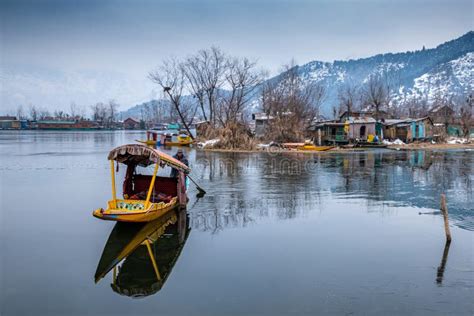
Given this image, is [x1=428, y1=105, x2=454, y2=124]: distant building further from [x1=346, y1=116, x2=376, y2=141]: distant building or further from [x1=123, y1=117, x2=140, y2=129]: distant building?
[x1=123, y1=117, x2=140, y2=129]: distant building

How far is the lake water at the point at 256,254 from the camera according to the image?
9.61 m

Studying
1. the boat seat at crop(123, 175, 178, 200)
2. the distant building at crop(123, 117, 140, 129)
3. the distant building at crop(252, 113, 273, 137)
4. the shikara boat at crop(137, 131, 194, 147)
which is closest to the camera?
the boat seat at crop(123, 175, 178, 200)

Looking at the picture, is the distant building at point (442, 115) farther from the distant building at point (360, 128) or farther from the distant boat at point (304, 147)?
the distant boat at point (304, 147)

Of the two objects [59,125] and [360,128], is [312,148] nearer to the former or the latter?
[360,128]

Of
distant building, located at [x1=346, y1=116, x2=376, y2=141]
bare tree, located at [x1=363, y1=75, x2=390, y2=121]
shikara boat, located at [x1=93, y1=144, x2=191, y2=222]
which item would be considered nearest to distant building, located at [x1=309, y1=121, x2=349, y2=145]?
distant building, located at [x1=346, y1=116, x2=376, y2=141]

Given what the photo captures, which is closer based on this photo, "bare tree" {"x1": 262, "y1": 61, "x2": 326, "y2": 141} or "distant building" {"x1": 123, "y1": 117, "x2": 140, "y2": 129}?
"bare tree" {"x1": 262, "y1": 61, "x2": 326, "y2": 141}

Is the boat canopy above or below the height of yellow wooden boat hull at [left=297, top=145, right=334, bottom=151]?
above

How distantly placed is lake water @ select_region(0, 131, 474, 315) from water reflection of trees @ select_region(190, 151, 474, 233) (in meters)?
0.12

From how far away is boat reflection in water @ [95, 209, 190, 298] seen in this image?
10664 mm

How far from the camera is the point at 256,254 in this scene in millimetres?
12703

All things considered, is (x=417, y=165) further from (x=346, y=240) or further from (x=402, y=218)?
(x=346, y=240)

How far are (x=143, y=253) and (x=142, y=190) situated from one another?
6515mm

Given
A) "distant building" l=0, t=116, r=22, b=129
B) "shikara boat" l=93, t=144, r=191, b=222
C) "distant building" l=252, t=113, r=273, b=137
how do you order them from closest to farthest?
"shikara boat" l=93, t=144, r=191, b=222, "distant building" l=252, t=113, r=273, b=137, "distant building" l=0, t=116, r=22, b=129

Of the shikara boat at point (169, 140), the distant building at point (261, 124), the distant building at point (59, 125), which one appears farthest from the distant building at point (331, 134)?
the distant building at point (59, 125)
